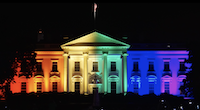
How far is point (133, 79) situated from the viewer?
42719 millimetres

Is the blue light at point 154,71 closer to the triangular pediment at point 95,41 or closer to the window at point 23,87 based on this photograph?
the triangular pediment at point 95,41

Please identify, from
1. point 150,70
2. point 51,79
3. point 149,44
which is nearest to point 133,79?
point 150,70

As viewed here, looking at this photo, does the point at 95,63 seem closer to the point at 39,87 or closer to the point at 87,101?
the point at 87,101

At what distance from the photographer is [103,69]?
41.1 meters

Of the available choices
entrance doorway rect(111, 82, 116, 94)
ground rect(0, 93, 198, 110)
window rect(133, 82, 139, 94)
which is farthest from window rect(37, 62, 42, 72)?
window rect(133, 82, 139, 94)

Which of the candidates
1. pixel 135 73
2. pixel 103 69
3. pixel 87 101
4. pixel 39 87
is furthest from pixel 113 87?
pixel 39 87

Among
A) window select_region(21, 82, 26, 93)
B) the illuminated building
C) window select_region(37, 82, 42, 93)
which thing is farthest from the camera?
window select_region(37, 82, 42, 93)

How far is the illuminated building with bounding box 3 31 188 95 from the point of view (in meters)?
40.7

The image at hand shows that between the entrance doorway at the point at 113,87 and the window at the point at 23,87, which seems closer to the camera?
the entrance doorway at the point at 113,87

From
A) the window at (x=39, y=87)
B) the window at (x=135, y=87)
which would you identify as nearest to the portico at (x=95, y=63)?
the window at (x=135, y=87)

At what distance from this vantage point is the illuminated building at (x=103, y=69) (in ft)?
133

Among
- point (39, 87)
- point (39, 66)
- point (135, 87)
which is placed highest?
point (39, 66)

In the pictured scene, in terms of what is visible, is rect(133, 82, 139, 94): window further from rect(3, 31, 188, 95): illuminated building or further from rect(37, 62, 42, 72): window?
rect(37, 62, 42, 72): window

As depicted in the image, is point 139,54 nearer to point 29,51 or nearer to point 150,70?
point 150,70
